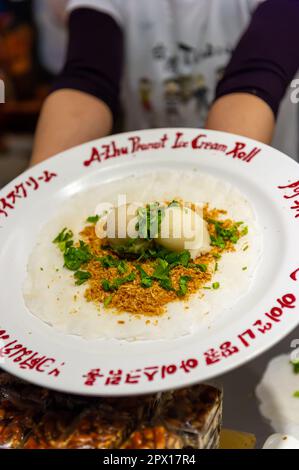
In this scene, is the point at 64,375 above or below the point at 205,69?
below

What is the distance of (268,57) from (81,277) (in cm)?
76

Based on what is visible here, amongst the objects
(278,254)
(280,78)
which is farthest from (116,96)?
(278,254)

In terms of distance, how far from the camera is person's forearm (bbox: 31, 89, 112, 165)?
143 cm

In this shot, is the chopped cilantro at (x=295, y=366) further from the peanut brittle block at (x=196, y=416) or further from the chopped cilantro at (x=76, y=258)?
the chopped cilantro at (x=76, y=258)

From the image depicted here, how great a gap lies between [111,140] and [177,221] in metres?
0.36

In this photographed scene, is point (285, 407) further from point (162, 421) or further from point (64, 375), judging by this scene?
point (64, 375)

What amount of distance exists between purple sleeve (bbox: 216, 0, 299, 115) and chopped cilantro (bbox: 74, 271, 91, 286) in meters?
0.65

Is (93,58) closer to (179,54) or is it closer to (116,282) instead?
(179,54)

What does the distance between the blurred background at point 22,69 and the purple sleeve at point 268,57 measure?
52.9 inches

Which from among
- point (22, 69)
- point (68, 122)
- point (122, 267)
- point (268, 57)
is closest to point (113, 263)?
point (122, 267)

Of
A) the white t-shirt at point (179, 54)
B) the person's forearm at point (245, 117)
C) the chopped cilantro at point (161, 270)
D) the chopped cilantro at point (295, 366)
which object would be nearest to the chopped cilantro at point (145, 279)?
the chopped cilantro at point (161, 270)

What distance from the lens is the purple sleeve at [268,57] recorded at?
138 centimetres

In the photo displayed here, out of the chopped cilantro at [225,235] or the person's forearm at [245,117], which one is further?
the person's forearm at [245,117]
